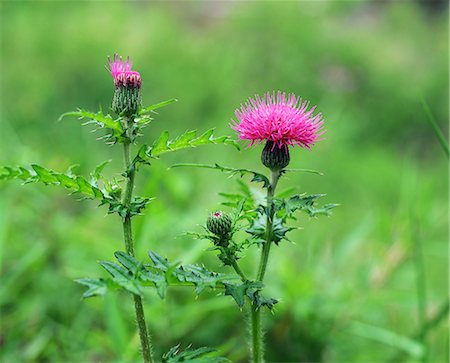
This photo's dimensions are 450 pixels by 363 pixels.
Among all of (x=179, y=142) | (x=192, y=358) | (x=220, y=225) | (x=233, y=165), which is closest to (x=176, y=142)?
(x=179, y=142)

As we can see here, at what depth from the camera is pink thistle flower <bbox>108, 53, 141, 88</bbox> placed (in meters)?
0.74

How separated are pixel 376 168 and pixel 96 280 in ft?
14.1

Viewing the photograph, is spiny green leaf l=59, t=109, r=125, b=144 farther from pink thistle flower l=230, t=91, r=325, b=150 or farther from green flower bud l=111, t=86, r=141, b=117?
pink thistle flower l=230, t=91, r=325, b=150

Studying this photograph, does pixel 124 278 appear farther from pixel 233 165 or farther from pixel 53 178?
pixel 233 165

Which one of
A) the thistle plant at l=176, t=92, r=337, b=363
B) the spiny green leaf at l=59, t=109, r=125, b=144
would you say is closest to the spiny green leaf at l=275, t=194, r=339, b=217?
the thistle plant at l=176, t=92, r=337, b=363

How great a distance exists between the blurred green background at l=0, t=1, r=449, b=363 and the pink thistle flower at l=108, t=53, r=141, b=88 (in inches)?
4.8

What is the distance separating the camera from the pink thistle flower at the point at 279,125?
2.49ft

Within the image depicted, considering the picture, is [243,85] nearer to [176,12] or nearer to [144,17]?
[144,17]

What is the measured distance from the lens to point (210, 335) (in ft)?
5.19

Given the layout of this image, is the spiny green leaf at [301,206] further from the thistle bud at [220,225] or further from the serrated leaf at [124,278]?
the serrated leaf at [124,278]

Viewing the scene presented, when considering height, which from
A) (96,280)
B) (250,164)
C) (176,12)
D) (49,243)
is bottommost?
(96,280)

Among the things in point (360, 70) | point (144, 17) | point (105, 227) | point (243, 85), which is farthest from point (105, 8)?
point (105, 227)

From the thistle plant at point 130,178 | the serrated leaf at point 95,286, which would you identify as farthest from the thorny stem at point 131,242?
the serrated leaf at point 95,286

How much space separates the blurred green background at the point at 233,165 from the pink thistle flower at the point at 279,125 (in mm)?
109
